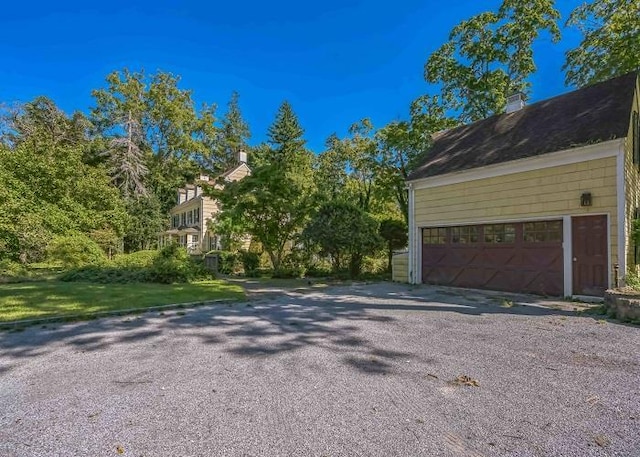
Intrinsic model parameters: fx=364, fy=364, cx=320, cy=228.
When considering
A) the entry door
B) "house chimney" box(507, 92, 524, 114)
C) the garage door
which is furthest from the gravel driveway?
"house chimney" box(507, 92, 524, 114)

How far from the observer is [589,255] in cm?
845

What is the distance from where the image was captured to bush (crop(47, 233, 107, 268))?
14938mm

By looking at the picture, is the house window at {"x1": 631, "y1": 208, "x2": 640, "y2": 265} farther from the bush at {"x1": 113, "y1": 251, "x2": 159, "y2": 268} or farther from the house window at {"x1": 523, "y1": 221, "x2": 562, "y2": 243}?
the bush at {"x1": 113, "y1": 251, "x2": 159, "y2": 268}

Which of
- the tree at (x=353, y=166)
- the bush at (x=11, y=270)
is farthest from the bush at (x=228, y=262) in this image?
the tree at (x=353, y=166)

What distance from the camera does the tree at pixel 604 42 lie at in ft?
45.5

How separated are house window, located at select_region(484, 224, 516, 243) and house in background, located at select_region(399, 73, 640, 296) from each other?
3cm

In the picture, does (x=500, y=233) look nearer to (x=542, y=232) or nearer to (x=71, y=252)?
(x=542, y=232)

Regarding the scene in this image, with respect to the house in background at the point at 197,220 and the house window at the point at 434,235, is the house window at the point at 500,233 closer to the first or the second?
the house window at the point at 434,235

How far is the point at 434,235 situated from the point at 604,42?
11.8 meters

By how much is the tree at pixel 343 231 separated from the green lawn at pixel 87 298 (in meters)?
4.29

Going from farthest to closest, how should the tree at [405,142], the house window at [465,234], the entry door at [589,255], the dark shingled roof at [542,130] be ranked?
the tree at [405,142], the house window at [465,234], the dark shingled roof at [542,130], the entry door at [589,255]

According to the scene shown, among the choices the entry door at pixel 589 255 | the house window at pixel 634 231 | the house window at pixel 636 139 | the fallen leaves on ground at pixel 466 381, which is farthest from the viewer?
the house window at pixel 636 139

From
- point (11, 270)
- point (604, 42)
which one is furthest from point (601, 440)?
point (604, 42)

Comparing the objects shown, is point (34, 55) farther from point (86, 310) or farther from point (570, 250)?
point (570, 250)
